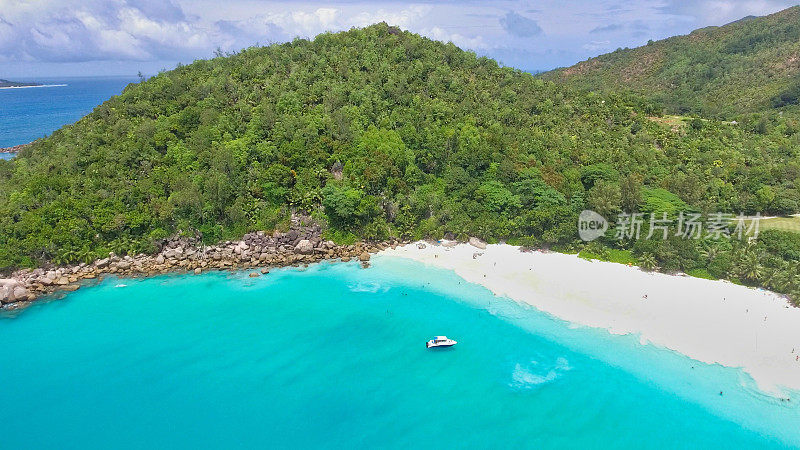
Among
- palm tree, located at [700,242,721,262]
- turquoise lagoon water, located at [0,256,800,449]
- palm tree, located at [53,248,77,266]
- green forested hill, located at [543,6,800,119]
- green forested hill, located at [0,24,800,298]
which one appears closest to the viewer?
turquoise lagoon water, located at [0,256,800,449]

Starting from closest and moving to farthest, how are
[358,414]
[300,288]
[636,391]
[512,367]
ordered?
[358,414], [636,391], [512,367], [300,288]

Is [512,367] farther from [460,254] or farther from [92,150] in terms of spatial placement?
[92,150]

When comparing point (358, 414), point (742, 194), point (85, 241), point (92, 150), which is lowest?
point (358, 414)

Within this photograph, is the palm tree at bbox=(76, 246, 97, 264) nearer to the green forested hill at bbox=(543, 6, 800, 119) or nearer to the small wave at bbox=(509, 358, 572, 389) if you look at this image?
the small wave at bbox=(509, 358, 572, 389)

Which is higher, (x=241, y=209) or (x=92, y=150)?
(x=92, y=150)

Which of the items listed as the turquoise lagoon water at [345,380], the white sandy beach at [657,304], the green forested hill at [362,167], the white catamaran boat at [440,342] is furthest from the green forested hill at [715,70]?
A: the white catamaran boat at [440,342]

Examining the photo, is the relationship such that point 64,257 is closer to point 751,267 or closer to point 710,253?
point 710,253

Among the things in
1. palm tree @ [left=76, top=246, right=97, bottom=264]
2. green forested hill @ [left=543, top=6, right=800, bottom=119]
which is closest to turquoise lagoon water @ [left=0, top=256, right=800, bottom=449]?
palm tree @ [left=76, top=246, right=97, bottom=264]

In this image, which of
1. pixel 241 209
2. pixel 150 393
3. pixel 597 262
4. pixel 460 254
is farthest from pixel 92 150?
pixel 597 262
